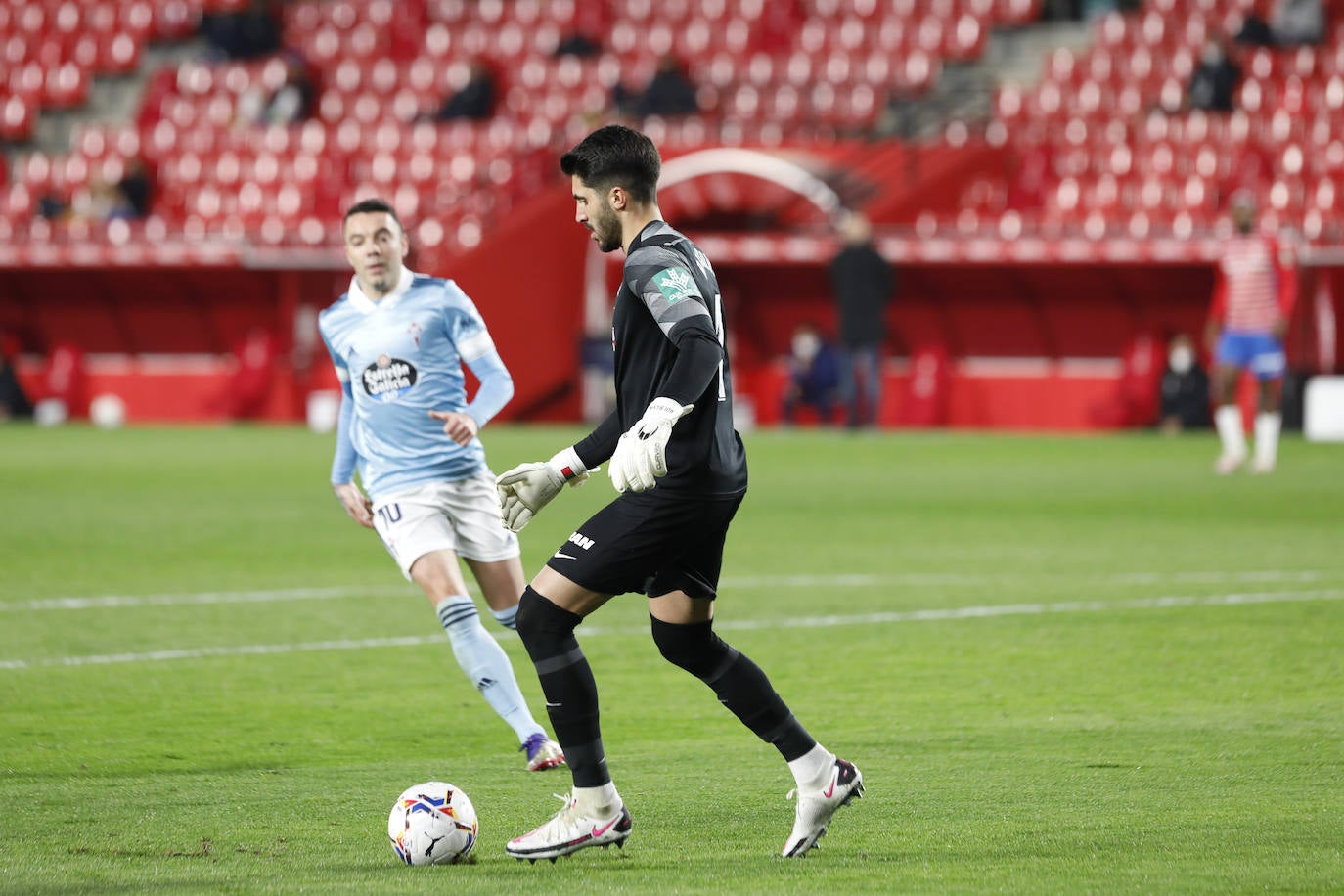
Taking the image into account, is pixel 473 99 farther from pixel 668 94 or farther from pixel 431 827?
pixel 431 827

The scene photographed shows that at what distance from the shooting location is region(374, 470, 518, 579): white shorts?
22.3 feet

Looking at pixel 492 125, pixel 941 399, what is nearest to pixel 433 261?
pixel 492 125

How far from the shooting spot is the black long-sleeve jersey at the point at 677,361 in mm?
4855

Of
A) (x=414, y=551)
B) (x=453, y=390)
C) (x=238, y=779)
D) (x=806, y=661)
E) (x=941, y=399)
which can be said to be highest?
(x=453, y=390)

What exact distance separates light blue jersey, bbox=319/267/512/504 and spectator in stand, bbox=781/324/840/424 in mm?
16920

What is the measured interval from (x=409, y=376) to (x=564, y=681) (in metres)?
2.19

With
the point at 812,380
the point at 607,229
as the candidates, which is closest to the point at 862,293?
the point at 812,380

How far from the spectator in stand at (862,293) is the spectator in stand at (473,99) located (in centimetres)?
759

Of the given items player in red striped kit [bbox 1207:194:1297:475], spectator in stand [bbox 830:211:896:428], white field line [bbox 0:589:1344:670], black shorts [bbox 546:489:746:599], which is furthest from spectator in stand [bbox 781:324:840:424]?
black shorts [bbox 546:489:746:599]

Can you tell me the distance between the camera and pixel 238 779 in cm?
602

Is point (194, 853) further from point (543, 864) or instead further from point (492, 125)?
point (492, 125)

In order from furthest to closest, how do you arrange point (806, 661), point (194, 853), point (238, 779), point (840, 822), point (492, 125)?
point (492, 125) → point (806, 661) → point (238, 779) → point (840, 822) → point (194, 853)

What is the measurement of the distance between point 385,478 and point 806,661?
217 centimetres

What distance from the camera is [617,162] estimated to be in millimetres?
5074
